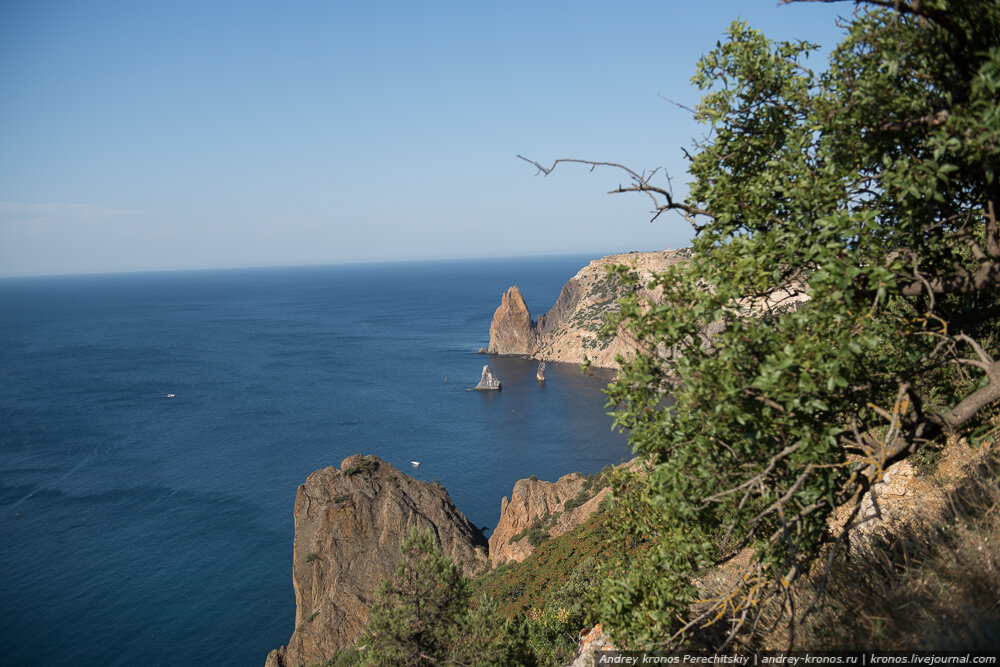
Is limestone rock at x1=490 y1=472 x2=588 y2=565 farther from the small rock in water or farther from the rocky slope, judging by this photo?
the rocky slope

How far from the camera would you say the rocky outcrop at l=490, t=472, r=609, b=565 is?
118ft

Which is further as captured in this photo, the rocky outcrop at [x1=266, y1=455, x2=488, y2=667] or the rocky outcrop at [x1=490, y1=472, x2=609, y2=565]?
the rocky outcrop at [x1=266, y1=455, x2=488, y2=667]

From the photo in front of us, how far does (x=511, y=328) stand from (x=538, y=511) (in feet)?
313

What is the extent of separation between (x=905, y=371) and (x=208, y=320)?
689ft

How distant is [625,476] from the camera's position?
6637 millimetres

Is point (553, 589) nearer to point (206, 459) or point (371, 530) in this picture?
point (371, 530)

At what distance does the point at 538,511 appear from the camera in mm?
40031

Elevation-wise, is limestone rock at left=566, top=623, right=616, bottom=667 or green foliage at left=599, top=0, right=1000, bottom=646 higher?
green foliage at left=599, top=0, right=1000, bottom=646

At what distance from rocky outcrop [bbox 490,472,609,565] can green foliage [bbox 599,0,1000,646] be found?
3081 centimetres

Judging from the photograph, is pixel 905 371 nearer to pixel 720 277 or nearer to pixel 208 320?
pixel 720 277

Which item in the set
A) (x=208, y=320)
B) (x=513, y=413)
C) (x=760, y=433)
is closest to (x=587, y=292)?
(x=513, y=413)

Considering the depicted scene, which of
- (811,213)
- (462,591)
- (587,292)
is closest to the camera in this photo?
(811,213)

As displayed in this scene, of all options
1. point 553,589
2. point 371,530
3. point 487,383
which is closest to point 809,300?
point 553,589

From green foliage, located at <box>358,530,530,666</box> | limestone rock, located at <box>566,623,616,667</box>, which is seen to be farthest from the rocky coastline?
limestone rock, located at <box>566,623,616,667</box>
